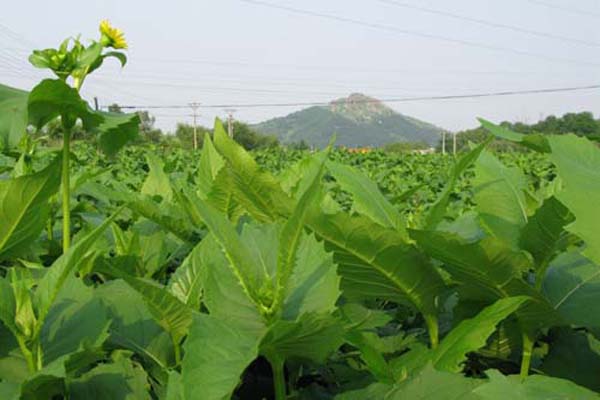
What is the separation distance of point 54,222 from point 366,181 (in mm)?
749

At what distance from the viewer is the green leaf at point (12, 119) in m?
0.87

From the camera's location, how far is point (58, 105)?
912 millimetres

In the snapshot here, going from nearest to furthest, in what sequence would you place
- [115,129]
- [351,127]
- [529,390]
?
[529,390] → [115,129] → [351,127]

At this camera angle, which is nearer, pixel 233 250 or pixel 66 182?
pixel 233 250

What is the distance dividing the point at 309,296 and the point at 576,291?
13.1 inches

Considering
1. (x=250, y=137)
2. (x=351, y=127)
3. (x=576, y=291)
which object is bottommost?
(x=351, y=127)

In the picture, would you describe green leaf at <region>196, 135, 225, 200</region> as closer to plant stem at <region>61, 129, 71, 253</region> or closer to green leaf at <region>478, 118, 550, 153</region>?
plant stem at <region>61, 129, 71, 253</region>

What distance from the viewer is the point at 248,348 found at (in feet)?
1.89

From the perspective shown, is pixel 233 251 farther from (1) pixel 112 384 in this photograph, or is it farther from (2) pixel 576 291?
(2) pixel 576 291

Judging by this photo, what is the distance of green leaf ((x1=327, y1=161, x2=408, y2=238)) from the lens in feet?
3.01

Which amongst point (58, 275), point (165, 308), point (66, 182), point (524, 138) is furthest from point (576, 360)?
point (66, 182)

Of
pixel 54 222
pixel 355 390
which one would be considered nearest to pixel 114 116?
pixel 54 222

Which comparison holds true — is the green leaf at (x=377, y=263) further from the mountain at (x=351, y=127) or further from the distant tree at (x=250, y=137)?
the mountain at (x=351, y=127)

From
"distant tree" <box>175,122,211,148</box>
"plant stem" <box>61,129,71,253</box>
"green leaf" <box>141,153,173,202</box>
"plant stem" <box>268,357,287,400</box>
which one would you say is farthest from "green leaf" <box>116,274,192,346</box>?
"distant tree" <box>175,122,211,148</box>
